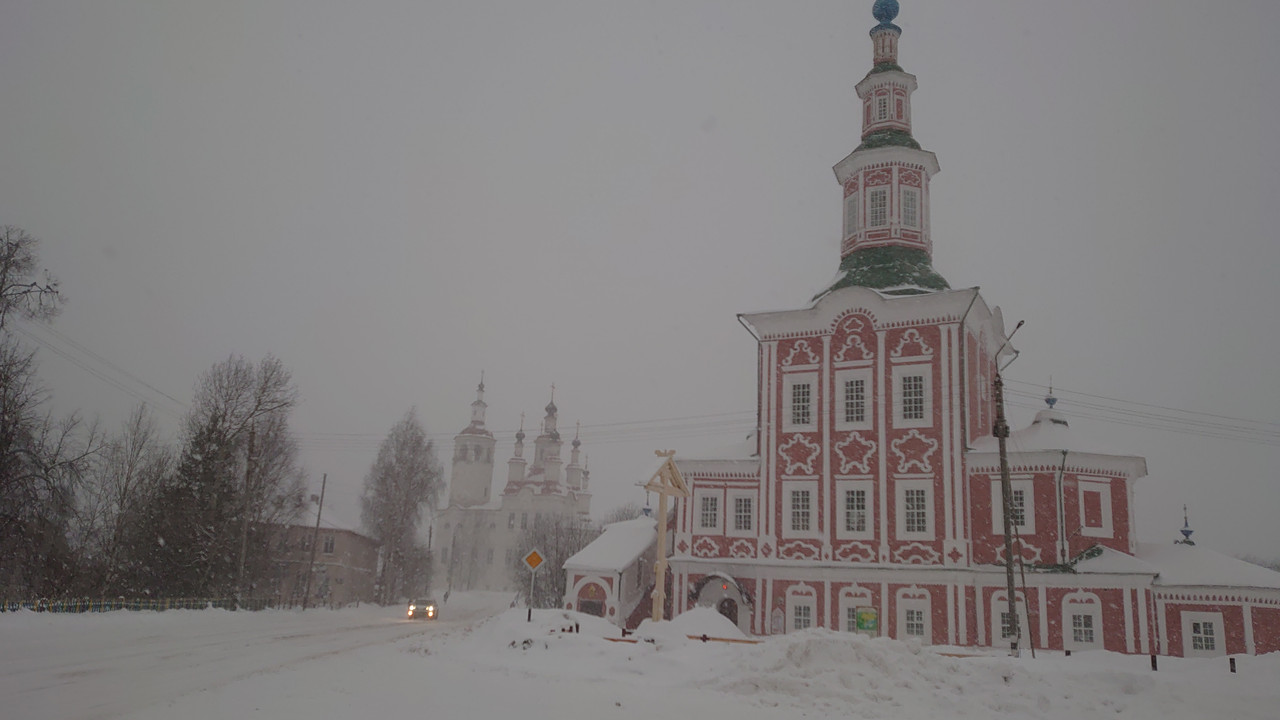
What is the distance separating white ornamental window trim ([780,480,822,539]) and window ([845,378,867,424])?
8.57ft

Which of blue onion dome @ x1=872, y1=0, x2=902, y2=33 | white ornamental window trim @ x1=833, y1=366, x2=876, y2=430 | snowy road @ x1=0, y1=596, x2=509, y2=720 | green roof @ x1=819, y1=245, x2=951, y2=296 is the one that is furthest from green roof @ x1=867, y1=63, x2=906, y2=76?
snowy road @ x1=0, y1=596, x2=509, y2=720

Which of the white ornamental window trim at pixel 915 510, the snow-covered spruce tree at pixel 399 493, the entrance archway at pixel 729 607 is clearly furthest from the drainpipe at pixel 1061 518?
the snow-covered spruce tree at pixel 399 493

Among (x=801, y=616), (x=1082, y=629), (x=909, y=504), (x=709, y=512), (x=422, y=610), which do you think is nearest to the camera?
(x=1082, y=629)

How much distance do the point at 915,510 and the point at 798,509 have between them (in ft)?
13.0

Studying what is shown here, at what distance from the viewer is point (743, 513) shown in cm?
3183

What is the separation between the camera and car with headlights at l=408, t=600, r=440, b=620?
42.3m

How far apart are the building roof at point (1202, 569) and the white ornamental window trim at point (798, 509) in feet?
32.8

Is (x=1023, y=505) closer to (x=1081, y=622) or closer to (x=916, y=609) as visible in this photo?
(x=1081, y=622)

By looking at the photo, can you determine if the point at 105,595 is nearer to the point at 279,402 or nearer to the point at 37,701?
the point at 279,402

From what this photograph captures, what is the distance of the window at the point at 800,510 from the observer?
3069 cm

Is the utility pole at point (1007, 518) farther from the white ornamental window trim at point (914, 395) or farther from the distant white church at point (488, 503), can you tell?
the distant white church at point (488, 503)

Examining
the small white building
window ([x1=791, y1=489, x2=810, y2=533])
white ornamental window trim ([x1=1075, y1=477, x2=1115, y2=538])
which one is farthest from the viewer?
the small white building

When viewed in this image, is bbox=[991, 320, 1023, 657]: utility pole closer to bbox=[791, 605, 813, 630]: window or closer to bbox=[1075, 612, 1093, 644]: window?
bbox=[1075, 612, 1093, 644]: window

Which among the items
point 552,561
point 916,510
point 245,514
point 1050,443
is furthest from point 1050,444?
point 552,561
